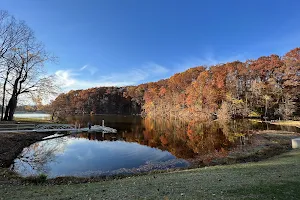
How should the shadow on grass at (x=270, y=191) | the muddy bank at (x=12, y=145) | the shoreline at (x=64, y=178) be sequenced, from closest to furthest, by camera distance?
1. the shadow on grass at (x=270, y=191)
2. the shoreline at (x=64, y=178)
3. the muddy bank at (x=12, y=145)

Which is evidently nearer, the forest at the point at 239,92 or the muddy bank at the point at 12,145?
the muddy bank at the point at 12,145

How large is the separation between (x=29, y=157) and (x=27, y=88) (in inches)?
721

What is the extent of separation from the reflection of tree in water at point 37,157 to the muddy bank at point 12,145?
511 millimetres

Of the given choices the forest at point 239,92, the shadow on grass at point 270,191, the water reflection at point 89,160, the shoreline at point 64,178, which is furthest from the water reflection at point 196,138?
the forest at point 239,92

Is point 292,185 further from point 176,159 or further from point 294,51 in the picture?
point 294,51

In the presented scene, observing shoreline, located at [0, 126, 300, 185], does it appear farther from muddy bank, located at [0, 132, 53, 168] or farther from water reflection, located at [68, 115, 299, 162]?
water reflection, located at [68, 115, 299, 162]

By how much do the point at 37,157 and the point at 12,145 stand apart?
390 cm

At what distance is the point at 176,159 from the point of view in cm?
1620

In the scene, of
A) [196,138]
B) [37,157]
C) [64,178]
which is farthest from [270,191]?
[196,138]

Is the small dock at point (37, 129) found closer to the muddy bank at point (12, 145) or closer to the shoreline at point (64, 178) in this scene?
the muddy bank at point (12, 145)

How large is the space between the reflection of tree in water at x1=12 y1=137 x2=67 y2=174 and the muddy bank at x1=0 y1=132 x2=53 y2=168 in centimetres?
51

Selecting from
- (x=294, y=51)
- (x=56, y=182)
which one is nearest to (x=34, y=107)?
(x=56, y=182)

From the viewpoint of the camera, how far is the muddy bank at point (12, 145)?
564 inches

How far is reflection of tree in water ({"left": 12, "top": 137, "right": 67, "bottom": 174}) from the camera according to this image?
13.4 metres
